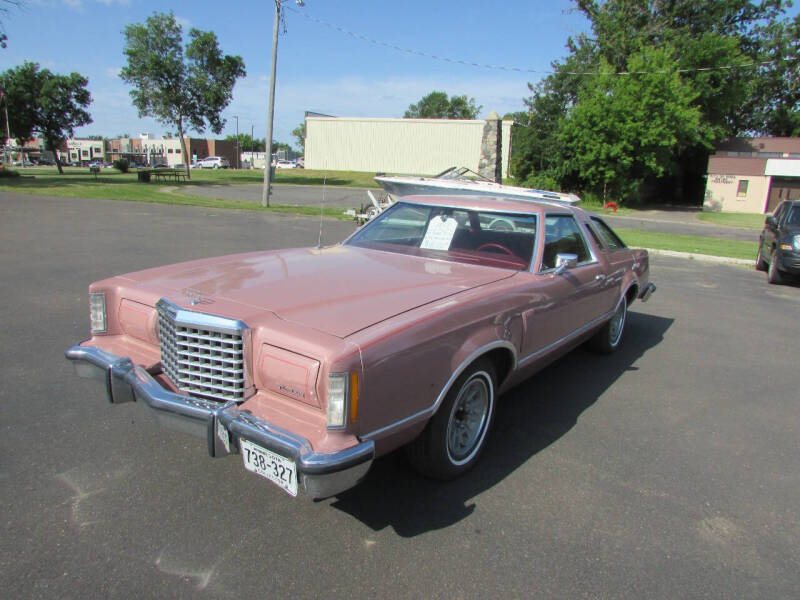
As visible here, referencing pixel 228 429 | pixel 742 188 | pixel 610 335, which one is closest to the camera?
pixel 228 429

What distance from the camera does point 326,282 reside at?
10.6 feet

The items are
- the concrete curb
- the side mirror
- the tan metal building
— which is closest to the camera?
the side mirror

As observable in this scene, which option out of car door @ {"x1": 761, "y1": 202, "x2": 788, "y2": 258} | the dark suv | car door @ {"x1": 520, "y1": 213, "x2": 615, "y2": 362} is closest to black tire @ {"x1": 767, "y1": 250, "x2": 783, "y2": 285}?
the dark suv

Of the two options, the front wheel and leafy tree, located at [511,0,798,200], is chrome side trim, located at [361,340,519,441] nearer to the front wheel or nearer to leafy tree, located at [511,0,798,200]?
the front wheel

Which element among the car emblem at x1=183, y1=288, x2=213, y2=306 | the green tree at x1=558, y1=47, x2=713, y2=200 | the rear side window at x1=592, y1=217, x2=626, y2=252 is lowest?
the car emblem at x1=183, y1=288, x2=213, y2=306

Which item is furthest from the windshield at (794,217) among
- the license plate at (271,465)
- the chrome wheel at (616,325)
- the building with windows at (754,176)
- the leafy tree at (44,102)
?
the leafy tree at (44,102)

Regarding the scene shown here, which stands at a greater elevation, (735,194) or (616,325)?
(735,194)

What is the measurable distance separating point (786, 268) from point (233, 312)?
34.2ft

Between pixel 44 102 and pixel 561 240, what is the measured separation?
54.6 meters

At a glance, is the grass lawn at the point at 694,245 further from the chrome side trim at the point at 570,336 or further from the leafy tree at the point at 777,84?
the leafy tree at the point at 777,84

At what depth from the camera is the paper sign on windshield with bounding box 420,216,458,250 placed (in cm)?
423

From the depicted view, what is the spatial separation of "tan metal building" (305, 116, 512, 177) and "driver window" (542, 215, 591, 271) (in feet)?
161

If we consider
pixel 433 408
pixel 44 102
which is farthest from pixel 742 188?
pixel 44 102

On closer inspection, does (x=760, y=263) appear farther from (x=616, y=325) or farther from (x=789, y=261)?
(x=616, y=325)
